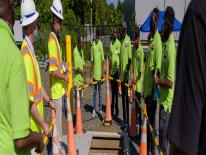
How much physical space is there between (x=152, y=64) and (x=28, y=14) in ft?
9.10

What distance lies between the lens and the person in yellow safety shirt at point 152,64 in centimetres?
603

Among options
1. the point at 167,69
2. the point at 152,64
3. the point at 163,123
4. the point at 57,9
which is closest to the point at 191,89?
the point at 167,69

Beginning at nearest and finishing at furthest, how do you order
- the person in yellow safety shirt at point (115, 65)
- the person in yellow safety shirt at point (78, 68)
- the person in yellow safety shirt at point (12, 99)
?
the person in yellow safety shirt at point (12, 99) → the person in yellow safety shirt at point (115, 65) → the person in yellow safety shirt at point (78, 68)

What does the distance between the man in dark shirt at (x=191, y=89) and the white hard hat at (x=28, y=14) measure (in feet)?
9.00

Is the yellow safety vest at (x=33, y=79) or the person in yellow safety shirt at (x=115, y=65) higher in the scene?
the yellow safety vest at (x=33, y=79)

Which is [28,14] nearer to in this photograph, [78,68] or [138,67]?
[138,67]

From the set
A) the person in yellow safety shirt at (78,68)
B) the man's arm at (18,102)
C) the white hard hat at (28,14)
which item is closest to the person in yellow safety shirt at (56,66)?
the white hard hat at (28,14)

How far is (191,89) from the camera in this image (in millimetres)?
1285

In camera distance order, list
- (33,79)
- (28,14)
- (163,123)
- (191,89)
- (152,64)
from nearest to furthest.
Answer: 1. (191,89)
2. (33,79)
3. (28,14)
4. (163,123)
5. (152,64)

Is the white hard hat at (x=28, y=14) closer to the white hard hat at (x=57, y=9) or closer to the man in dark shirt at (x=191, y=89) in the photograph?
the white hard hat at (x=57, y=9)

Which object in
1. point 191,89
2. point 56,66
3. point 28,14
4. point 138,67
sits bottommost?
point 138,67

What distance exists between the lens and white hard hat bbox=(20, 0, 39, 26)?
3861 mm

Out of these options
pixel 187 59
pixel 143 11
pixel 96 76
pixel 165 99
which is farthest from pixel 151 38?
pixel 143 11

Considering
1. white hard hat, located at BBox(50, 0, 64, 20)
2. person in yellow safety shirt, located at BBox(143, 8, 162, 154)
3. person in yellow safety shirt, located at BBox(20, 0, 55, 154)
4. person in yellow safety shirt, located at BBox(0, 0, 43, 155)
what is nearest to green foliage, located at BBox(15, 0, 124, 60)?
white hard hat, located at BBox(50, 0, 64, 20)
